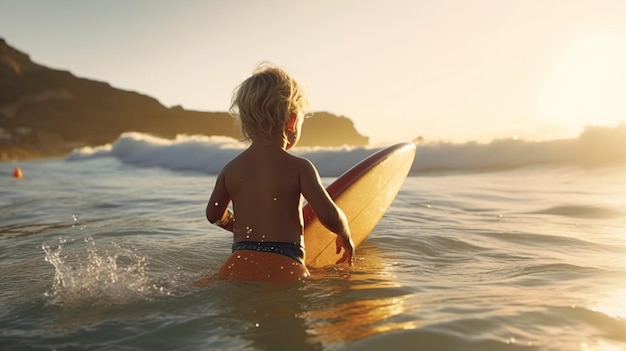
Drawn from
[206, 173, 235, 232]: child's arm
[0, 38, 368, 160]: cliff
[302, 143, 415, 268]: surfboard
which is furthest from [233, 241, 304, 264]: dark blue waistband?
[0, 38, 368, 160]: cliff

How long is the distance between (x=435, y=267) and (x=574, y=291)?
2.91 feet

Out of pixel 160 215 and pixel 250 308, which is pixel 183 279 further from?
pixel 160 215

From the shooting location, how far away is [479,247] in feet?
13.1

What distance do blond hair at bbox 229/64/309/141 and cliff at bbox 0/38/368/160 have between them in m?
60.6

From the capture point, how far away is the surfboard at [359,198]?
11.6ft

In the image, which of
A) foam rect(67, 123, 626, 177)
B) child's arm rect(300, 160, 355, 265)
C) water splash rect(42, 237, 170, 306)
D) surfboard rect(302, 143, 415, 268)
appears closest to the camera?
water splash rect(42, 237, 170, 306)

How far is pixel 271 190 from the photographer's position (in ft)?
9.35

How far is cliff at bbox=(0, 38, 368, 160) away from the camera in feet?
214

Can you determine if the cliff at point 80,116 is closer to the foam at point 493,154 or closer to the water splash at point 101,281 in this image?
the foam at point 493,154

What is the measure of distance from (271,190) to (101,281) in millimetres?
1008

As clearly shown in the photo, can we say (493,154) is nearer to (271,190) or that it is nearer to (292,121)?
(292,121)

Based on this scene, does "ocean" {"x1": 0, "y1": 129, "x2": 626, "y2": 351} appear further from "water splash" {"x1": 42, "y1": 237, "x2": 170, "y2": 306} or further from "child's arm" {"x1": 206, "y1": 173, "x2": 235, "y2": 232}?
"child's arm" {"x1": 206, "y1": 173, "x2": 235, "y2": 232}

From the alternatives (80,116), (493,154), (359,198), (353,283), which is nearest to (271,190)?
(353,283)

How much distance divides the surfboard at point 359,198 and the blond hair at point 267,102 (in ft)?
2.70
